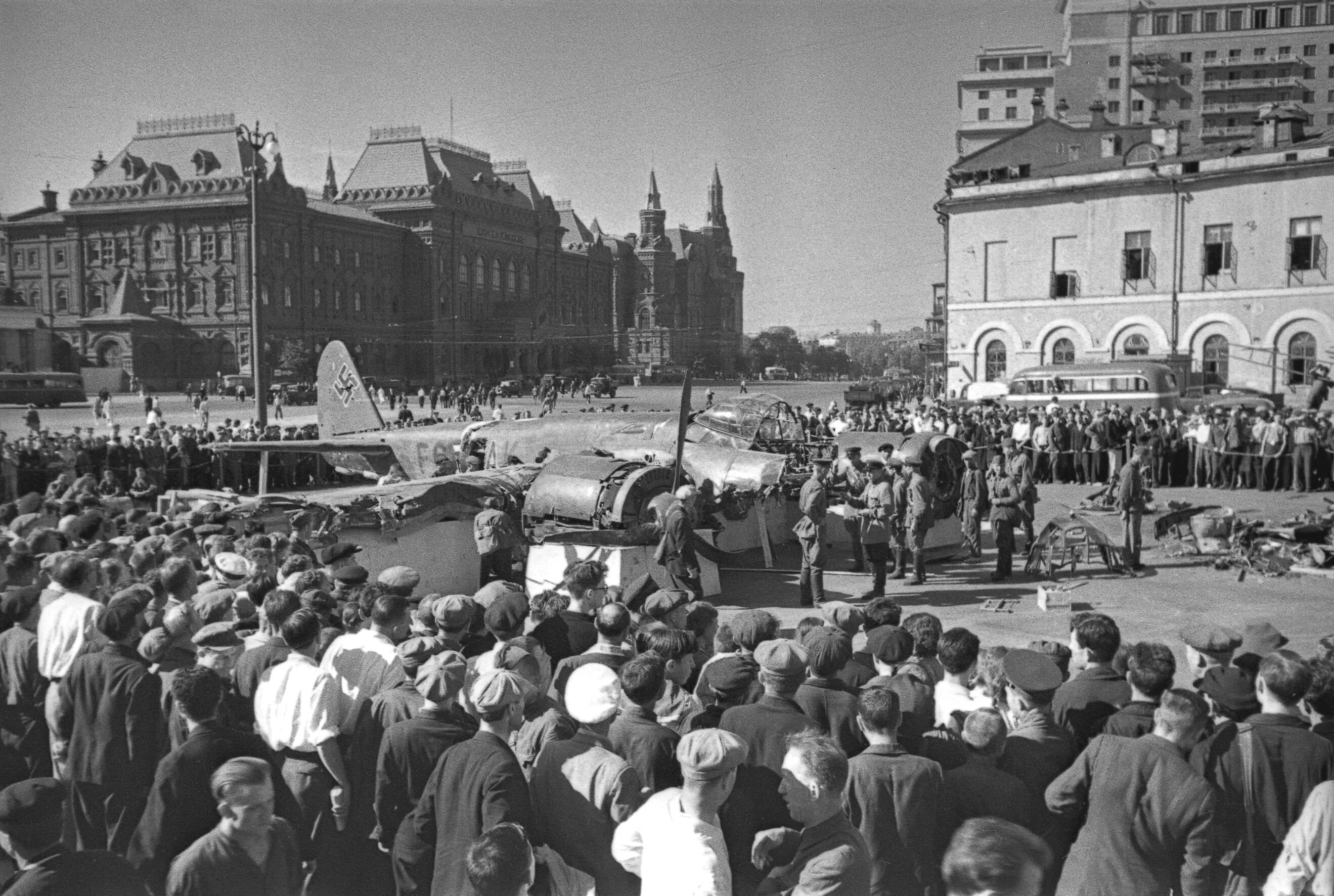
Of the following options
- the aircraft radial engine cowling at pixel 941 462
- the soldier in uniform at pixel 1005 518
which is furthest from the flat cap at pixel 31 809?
the aircraft radial engine cowling at pixel 941 462

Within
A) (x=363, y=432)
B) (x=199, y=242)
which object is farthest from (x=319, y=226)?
(x=363, y=432)

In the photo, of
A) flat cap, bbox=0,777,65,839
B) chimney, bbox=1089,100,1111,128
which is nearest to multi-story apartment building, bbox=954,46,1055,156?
chimney, bbox=1089,100,1111,128

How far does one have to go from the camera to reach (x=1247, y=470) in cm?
2273

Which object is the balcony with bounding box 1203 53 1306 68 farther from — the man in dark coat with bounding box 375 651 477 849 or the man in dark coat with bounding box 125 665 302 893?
the man in dark coat with bounding box 125 665 302 893

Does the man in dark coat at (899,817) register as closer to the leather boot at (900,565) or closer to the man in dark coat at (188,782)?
the man in dark coat at (188,782)

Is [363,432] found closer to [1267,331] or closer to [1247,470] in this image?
[1247,470]

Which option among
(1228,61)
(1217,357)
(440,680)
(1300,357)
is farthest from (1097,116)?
(440,680)

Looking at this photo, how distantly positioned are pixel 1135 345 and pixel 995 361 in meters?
5.57

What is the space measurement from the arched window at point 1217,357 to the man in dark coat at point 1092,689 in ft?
128

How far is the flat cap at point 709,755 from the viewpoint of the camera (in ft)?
11.6

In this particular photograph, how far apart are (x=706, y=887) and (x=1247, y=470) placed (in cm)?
2308

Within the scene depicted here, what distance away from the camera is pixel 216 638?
18.7ft

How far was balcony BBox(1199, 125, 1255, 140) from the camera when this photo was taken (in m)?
62.7

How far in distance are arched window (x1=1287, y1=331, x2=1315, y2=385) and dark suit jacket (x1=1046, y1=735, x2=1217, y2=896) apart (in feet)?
130
